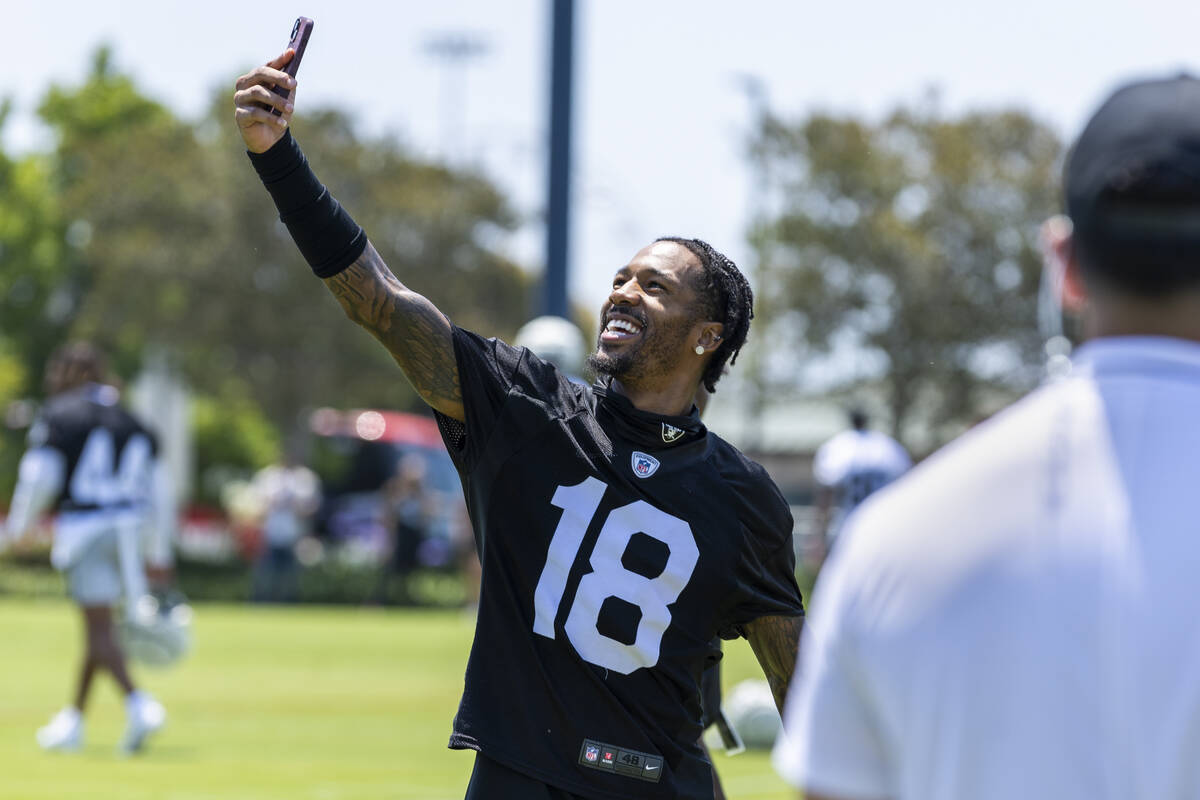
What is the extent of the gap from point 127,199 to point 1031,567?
3675 cm

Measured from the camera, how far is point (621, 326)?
4238 millimetres

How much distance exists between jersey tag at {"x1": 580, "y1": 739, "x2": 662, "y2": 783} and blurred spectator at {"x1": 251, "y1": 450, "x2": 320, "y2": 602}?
22868 millimetres

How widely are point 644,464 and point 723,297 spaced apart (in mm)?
638

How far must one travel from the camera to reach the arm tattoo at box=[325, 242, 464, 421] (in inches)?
156

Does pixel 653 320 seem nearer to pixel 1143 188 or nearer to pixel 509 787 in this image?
pixel 509 787

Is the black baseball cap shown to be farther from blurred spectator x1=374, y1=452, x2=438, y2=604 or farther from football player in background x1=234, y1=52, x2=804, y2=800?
blurred spectator x1=374, y1=452, x2=438, y2=604

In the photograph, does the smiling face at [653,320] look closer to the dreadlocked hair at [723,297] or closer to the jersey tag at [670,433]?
the dreadlocked hair at [723,297]

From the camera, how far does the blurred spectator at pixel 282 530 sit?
26.4 m

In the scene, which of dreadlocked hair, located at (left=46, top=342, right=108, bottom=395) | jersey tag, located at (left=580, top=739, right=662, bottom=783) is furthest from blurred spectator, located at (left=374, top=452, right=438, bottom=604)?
jersey tag, located at (left=580, top=739, right=662, bottom=783)

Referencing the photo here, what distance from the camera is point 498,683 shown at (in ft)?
12.4

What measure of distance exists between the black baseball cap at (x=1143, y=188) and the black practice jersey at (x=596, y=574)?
213 cm

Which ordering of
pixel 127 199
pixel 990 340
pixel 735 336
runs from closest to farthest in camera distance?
pixel 735 336 < pixel 127 199 < pixel 990 340

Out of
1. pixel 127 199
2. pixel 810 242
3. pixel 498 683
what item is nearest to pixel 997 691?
pixel 498 683

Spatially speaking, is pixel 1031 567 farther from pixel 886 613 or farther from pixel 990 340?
pixel 990 340
